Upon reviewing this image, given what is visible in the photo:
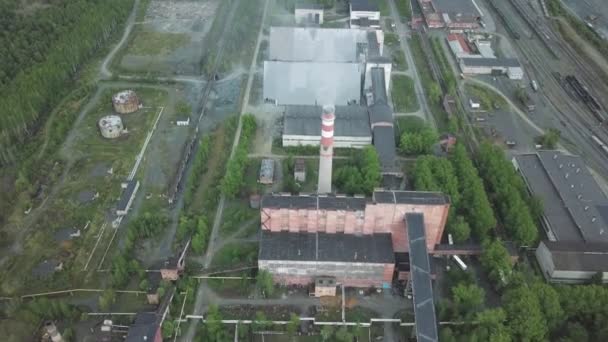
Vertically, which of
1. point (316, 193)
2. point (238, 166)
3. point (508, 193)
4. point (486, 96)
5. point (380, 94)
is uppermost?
point (380, 94)

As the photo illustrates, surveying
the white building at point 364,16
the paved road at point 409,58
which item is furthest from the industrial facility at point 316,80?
the white building at point 364,16

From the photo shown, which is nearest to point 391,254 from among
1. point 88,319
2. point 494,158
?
point 494,158

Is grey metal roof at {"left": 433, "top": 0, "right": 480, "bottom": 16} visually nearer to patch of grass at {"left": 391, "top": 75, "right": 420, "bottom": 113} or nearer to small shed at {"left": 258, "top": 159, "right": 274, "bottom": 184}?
patch of grass at {"left": 391, "top": 75, "right": 420, "bottom": 113}

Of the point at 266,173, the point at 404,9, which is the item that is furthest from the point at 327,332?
the point at 404,9

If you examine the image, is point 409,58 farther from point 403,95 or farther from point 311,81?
point 311,81

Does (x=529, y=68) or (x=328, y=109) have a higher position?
(x=328, y=109)

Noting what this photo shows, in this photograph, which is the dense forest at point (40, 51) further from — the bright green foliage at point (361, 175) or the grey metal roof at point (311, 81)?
the bright green foliage at point (361, 175)

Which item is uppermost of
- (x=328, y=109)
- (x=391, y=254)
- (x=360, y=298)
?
(x=328, y=109)

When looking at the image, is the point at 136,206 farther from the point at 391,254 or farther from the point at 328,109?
the point at 391,254
